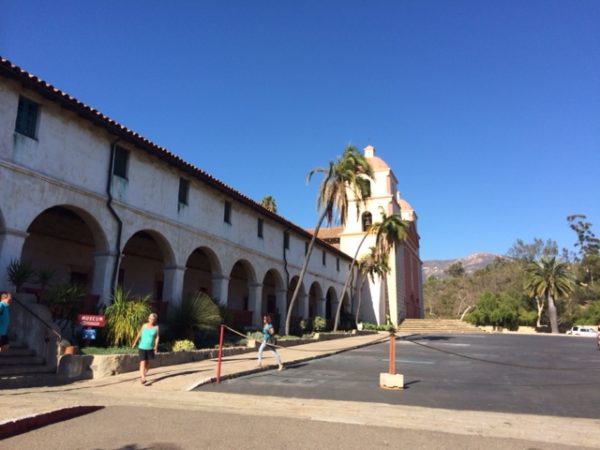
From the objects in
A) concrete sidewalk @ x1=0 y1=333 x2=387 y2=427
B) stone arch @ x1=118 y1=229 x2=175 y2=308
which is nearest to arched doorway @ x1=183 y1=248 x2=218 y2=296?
stone arch @ x1=118 y1=229 x2=175 y2=308

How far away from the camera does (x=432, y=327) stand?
1843 inches

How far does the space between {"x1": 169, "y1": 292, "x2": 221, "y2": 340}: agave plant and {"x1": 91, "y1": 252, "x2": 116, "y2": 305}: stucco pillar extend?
2.44 m

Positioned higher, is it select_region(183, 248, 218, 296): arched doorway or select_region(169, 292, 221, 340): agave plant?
select_region(183, 248, 218, 296): arched doorway

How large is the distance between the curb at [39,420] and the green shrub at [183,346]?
6.56 m

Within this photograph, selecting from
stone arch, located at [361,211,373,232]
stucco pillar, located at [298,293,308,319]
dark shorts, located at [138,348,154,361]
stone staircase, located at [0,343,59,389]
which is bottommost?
stone staircase, located at [0,343,59,389]

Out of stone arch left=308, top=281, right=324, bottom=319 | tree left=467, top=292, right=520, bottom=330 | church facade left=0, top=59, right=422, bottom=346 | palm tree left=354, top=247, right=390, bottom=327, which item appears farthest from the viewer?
Result: tree left=467, top=292, right=520, bottom=330

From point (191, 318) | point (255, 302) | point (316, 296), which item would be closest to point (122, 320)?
point (191, 318)

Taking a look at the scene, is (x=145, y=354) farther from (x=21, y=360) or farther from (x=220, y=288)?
(x=220, y=288)

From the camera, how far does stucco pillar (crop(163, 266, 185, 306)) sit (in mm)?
16500

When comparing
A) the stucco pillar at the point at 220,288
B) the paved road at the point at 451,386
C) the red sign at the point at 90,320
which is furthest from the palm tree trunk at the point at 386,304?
the red sign at the point at 90,320

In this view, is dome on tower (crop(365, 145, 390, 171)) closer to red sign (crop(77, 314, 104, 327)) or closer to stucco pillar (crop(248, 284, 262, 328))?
stucco pillar (crop(248, 284, 262, 328))

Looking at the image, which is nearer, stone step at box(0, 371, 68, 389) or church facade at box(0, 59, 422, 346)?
stone step at box(0, 371, 68, 389)

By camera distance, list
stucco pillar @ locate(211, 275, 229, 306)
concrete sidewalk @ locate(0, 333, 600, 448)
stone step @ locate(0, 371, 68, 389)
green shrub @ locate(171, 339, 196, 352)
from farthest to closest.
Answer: stucco pillar @ locate(211, 275, 229, 306) < green shrub @ locate(171, 339, 196, 352) < stone step @ locate(0, 371, 68, 389) < concrete sidewalk @ locate(0, 333, 600, 448)

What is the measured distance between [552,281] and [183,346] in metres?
52.5
